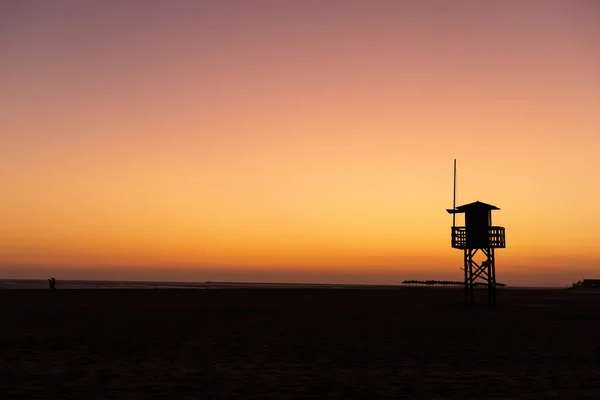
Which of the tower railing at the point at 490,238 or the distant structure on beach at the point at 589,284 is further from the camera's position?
the distant structure on beach at the point at 589,284

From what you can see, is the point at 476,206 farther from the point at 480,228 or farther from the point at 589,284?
the point at 589,284

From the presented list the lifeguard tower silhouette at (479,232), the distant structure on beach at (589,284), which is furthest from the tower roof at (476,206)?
the distant structure on beach at (589,284)
